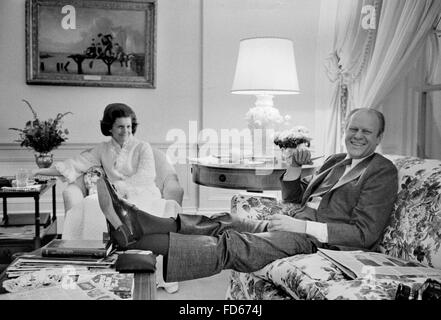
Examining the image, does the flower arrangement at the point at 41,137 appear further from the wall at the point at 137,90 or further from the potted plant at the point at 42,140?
the wall at the point at 137,90

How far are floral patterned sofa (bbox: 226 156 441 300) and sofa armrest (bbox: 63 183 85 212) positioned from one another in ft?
4.17

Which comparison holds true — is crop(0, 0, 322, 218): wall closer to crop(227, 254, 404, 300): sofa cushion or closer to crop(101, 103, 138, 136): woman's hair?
crop(101, 103, 138, 136): woman's hair

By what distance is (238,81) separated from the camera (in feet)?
10.8

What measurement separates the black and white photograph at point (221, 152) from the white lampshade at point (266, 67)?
0.4 inches

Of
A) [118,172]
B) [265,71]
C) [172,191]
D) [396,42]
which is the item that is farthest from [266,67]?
[118,172]

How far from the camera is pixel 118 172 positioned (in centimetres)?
335

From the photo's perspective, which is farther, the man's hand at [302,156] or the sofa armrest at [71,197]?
the sofa armrest at [71,197]

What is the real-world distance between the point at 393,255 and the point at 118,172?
1.90m

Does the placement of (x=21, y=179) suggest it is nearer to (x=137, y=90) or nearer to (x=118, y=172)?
(x=118, y=172)

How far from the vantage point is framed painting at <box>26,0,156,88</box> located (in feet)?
13.0

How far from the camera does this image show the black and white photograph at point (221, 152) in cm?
179

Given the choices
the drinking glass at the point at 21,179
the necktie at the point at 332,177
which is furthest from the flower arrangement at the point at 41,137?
the necktie at the point at 332,177

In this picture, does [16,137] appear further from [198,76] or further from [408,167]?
[408,167]

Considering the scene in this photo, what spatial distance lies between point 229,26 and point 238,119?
2.50ft
